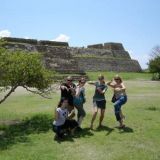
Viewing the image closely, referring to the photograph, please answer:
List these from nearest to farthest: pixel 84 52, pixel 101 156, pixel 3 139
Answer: pixel 101 156 < pixel 3 139 < pixel 84 52

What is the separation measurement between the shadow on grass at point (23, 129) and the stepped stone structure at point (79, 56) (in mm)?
24202

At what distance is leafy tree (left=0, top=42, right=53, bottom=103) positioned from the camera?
1331cm

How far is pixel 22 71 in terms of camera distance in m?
13.5

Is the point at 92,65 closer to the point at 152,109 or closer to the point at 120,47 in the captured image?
the point at 120,47

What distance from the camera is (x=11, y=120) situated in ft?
48.7

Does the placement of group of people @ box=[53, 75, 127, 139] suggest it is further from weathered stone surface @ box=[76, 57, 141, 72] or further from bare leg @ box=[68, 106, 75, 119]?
weathered stone surface @ box=[76, 57, 141, 72]

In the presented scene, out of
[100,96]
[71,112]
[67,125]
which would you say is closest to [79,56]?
[100,96]

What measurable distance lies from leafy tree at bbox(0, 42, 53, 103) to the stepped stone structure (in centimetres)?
2467

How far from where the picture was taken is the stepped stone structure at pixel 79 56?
42.5 m

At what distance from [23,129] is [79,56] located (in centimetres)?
3797

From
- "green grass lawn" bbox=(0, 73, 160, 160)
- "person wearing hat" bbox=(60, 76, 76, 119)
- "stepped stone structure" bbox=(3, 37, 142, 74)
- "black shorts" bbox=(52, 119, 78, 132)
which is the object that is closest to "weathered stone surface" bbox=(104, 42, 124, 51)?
"stepped stone structure" bbox=(3, 37, 142, 74)

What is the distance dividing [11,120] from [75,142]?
4.43 meters

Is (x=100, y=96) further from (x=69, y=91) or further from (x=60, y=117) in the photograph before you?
(x=60, y=117)

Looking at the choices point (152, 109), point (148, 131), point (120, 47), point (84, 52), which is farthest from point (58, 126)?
point (120, 47)
